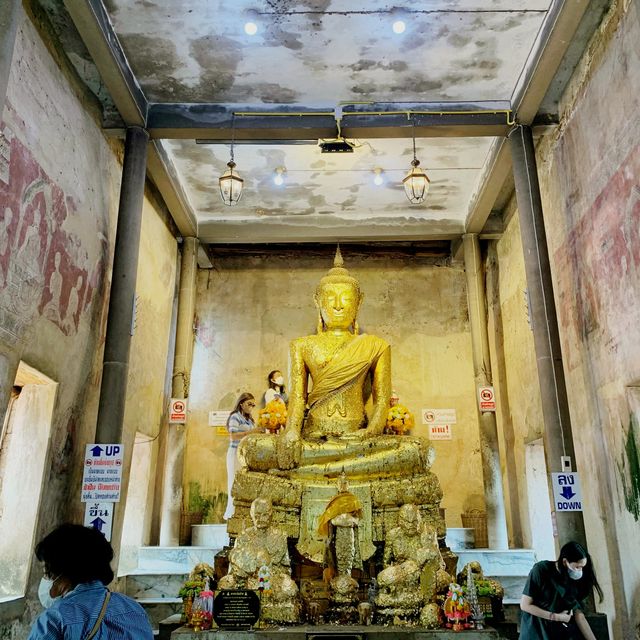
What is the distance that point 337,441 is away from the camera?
6.95 m

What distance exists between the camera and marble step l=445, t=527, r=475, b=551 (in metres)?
7.96

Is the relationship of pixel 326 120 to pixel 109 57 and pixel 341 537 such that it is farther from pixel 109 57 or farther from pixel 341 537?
pixel 341 537

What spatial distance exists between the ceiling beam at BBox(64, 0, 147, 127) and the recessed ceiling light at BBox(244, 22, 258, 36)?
1236mm

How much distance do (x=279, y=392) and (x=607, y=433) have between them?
16.1 ft

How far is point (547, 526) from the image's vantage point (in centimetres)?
782

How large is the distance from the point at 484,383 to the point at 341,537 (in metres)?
4.10

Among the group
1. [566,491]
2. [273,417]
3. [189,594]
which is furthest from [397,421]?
[189,594]

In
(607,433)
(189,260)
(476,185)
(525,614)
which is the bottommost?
(525,614)

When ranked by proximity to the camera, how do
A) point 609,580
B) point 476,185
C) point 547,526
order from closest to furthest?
point 609,580 < point 547,526 < point 476,185

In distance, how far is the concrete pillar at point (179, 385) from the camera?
831 centimetres

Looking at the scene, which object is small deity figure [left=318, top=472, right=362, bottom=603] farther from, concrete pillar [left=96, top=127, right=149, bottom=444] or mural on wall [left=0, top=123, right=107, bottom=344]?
mural on wall [left=0, top=123, right=107, bottom=344]

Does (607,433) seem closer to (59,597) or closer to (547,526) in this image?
(547,526)

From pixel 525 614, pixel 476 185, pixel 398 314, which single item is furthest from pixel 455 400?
pixel 525 614

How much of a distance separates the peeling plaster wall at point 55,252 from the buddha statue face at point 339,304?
9.42ft
